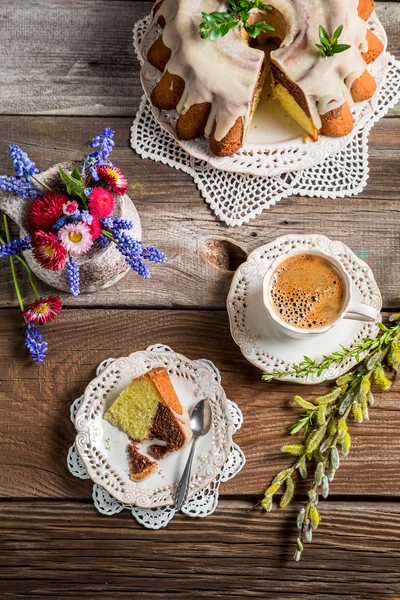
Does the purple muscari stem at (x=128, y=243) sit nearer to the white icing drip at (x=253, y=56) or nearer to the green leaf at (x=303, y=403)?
the white icing drip at (x=253, y=56)

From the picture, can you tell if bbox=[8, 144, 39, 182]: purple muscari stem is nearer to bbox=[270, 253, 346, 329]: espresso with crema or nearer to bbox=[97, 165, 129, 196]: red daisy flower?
bbox=[97, 165, 129, 196]: red daisy flower

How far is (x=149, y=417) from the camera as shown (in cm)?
162

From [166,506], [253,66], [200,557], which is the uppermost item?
[253,66]

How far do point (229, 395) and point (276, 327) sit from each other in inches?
8.7

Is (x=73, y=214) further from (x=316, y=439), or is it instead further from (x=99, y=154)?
(x=316, y=439)

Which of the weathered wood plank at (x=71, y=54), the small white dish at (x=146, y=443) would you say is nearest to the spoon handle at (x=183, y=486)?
the small white dish at (x=146, y=443)

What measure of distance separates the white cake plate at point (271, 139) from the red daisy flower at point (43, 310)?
479mm

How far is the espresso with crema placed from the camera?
1551 millimetres

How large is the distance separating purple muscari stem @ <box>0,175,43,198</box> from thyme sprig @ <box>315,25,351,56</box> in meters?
0.69

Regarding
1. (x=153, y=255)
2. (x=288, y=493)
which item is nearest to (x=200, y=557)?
(x=288, y=493)

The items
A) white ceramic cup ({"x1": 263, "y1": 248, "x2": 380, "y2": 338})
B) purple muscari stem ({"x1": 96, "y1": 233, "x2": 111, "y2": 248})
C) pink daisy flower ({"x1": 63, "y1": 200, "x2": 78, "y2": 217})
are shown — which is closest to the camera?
pink daisy flower ({"x1": 63, "y1": 200, "x2": 78, "y2": 217})

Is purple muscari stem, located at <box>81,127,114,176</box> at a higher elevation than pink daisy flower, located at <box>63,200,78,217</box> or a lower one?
higher

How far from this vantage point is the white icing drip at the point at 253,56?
1543 millimetres

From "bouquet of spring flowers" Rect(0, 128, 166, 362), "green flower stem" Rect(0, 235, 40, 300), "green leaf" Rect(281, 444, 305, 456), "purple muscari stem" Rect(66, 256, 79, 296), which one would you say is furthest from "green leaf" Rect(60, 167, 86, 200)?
"green leaf" Rect(281, 444, 305, 456)
